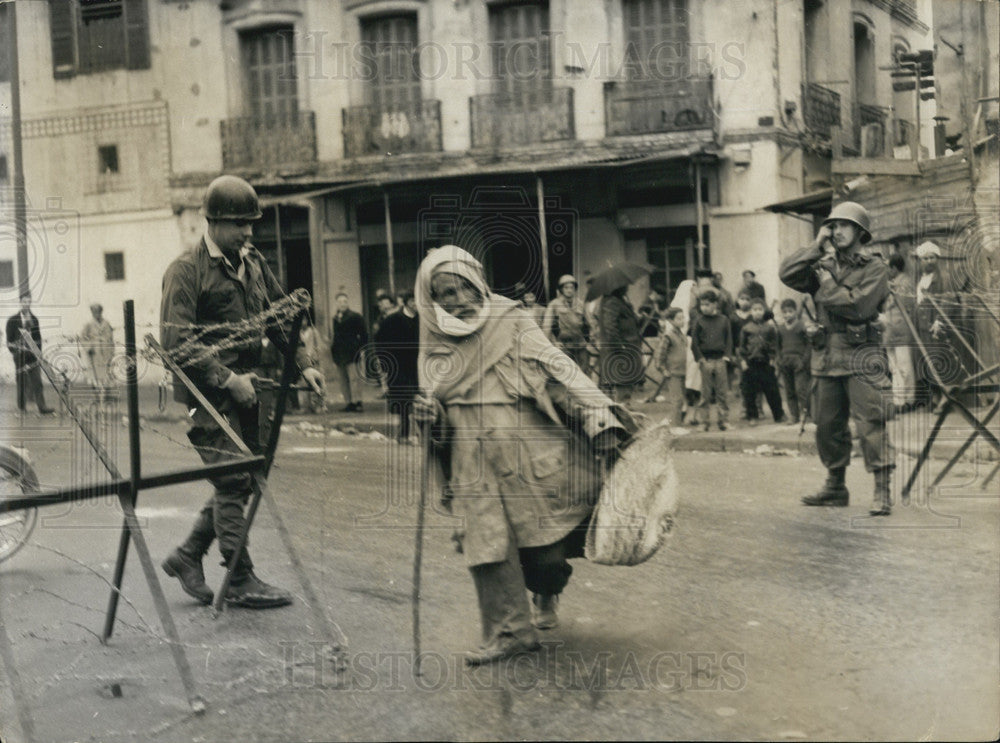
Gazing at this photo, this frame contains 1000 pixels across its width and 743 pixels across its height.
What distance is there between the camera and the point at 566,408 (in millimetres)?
4762

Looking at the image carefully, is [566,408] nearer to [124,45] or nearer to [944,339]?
[944,339]

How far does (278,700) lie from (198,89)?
3050mm

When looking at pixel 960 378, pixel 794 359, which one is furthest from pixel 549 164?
pixel 960 378

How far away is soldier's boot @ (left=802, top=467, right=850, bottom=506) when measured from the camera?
6.43 m

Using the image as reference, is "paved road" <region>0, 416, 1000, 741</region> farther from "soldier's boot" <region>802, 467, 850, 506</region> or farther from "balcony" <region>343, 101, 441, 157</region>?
"balcony" <region>343, 101, 441, 157</region>

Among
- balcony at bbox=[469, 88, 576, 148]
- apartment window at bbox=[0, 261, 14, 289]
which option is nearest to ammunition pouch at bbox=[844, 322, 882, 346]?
balcony at bbox=[469, 88, 576, 148]

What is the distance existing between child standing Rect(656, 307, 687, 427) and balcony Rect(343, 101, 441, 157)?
1448mm

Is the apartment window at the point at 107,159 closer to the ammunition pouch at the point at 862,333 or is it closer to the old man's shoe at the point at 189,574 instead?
the old man's shoe at the point at 189,574

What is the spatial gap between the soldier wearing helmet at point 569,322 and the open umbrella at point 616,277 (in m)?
0.09

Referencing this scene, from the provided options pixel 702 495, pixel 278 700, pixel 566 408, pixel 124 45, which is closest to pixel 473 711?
pixel 278 700

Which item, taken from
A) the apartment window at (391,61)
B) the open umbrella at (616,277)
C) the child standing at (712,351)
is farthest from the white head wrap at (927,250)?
the apartment window at (391,61)

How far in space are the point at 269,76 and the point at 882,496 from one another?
3.85m

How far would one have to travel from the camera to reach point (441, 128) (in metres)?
5.63

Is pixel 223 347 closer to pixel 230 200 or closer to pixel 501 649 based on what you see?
pixel 230 200
